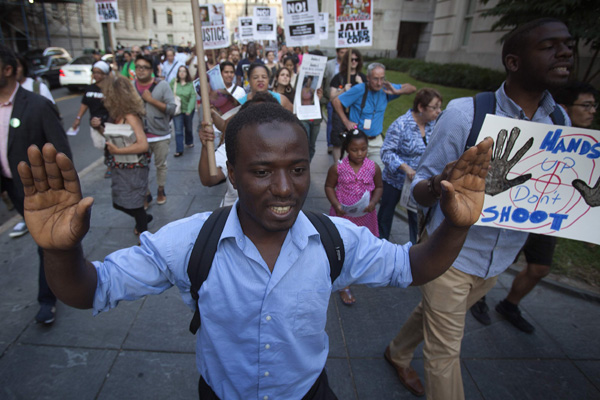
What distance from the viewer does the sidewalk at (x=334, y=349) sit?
2664mm

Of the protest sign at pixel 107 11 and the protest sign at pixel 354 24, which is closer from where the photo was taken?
the protest sign at pixel 354 24

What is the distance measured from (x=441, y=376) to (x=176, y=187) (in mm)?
5254

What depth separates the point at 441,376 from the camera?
2070 mm

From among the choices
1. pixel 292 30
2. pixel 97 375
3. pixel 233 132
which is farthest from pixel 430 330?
pixel 292 30

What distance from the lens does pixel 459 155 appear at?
2010 mm

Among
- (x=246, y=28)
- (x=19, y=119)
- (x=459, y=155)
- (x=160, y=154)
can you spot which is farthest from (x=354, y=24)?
(x=246, y=28)

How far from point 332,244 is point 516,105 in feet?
4.43

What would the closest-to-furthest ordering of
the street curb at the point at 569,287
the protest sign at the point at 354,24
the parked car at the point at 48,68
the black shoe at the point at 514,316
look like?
the black shoe at the point at 514,316 < the street curb at the point at 569,287 < the protest sign at the point at 354,24 < the parked car at the point at 48,68

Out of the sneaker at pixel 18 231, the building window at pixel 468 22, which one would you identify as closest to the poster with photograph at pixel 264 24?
the sneaker at pixel 18 231

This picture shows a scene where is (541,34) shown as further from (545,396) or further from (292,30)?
(292,30)

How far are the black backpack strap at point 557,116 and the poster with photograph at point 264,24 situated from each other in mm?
9995

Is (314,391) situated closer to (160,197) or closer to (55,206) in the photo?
(55,206)

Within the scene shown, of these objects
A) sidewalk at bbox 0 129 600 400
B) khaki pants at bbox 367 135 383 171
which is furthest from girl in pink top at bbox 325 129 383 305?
khaki pants at bbox 367 135 383 171

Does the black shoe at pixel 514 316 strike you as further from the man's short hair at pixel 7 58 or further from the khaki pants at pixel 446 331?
the man's short hair at pixel 7 58
